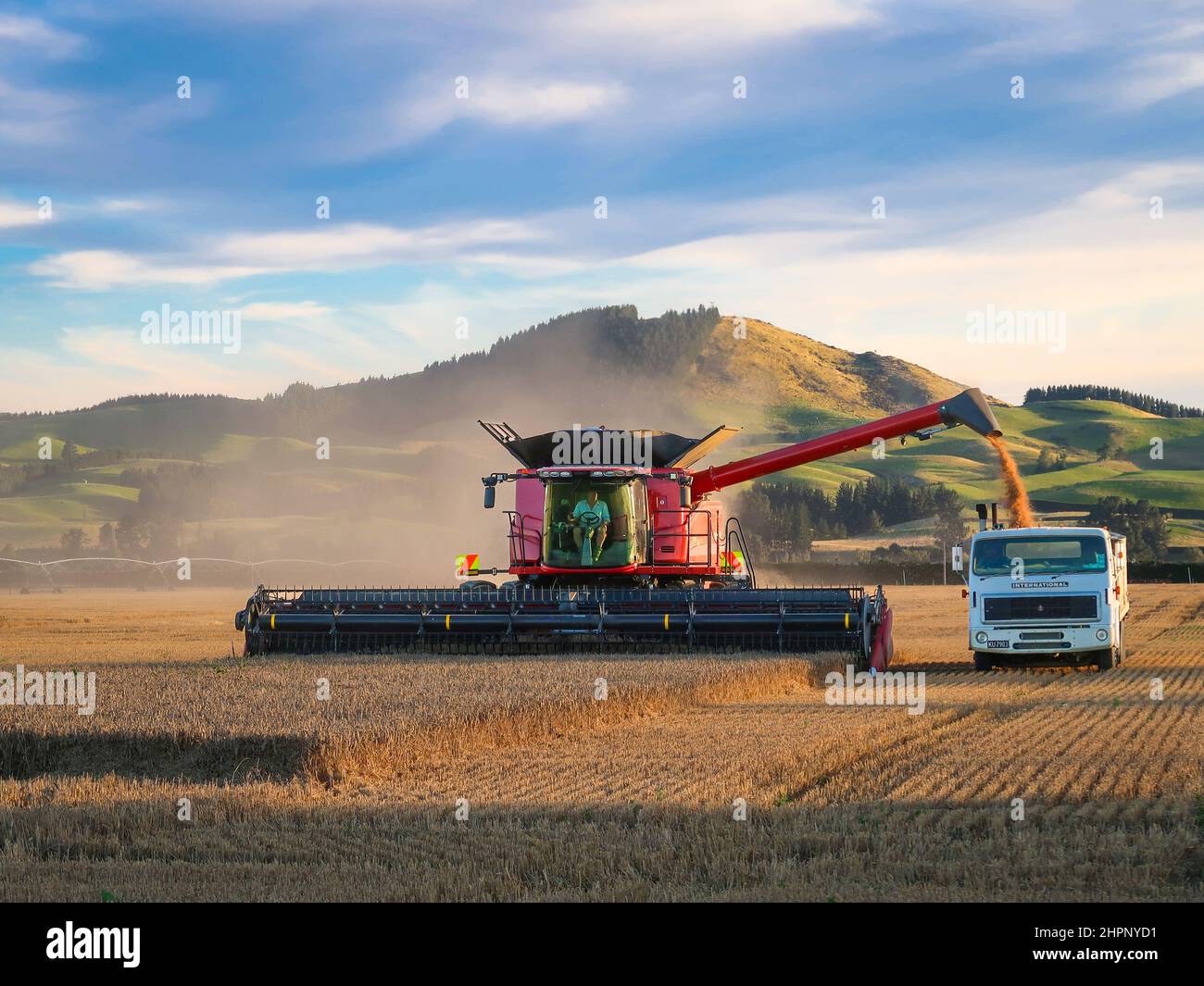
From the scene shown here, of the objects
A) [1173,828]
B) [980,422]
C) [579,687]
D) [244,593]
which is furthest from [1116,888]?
[244,593]

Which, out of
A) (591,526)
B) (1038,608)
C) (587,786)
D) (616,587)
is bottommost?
(587,786)

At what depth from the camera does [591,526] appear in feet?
71.6

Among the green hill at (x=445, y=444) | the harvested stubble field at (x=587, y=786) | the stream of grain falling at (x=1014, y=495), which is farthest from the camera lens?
the green hill at (x=445, y=444)

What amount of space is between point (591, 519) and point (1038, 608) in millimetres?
6857

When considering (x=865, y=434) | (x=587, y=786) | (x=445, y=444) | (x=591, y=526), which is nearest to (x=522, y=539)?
(x=591, y=526)

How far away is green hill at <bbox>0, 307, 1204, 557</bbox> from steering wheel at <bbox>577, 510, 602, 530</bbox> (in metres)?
43.1

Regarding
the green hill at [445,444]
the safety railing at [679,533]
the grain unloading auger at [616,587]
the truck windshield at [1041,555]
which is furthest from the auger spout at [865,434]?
the green hill at [445,444]

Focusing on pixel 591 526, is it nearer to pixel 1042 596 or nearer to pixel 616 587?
pixel 616 587

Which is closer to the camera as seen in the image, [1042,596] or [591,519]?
[1042,596]

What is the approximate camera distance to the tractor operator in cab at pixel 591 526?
21.9 m

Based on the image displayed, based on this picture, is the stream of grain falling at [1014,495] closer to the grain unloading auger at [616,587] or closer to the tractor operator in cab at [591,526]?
the grain unloading auger at [616,587]

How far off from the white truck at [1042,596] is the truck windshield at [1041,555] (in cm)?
1

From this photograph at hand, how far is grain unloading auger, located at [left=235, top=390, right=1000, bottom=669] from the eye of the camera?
792 inches

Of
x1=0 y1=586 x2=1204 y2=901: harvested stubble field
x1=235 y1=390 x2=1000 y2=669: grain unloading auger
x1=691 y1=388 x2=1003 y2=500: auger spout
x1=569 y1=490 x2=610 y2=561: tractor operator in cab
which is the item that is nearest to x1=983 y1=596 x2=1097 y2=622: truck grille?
x1=235 y1=390 x2=1000 y2=669: grain unloading auger
